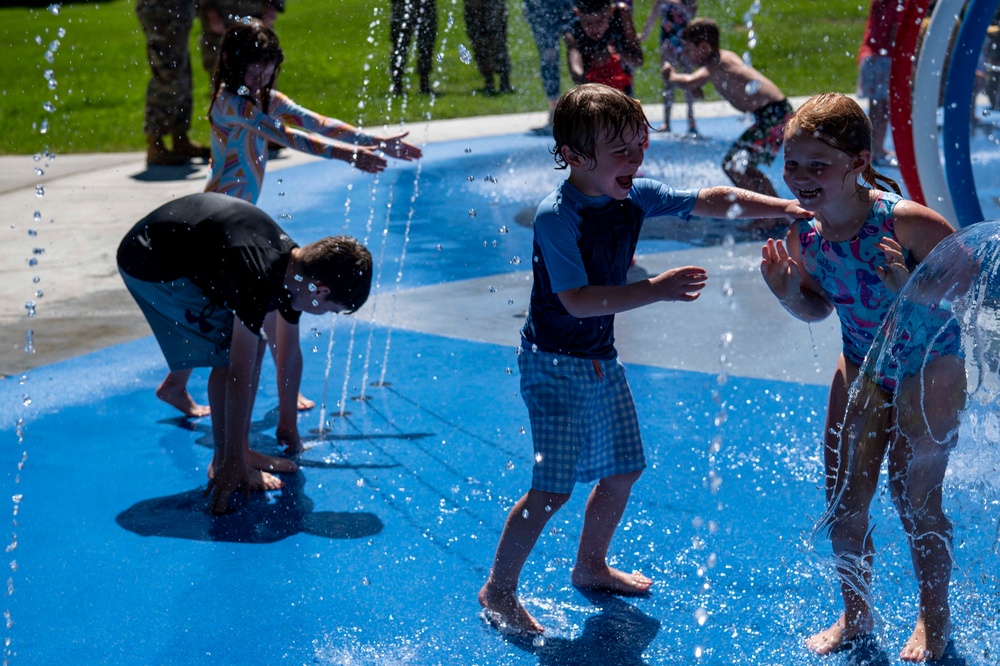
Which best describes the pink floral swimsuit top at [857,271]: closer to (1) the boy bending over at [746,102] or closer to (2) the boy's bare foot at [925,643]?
(2) the boy's bare foot at [925,643]

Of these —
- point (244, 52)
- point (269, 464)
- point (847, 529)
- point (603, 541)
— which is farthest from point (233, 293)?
point (847, 529)

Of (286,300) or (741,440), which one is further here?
(741,440)

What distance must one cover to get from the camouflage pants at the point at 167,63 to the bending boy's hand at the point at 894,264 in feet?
24.7

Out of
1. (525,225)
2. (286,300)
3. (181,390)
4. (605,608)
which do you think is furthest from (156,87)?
(605,608)

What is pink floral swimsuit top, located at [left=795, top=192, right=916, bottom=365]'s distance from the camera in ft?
8.31

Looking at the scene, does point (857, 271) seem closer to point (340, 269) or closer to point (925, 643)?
point (925, 643)

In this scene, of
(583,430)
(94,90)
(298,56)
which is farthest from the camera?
(298,56)

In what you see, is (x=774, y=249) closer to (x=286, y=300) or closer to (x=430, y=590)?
(x=430, y=590)

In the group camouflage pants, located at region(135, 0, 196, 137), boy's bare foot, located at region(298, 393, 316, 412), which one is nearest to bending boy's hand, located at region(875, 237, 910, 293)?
boy's bare foot, located at region(298, 393, 316, 412)

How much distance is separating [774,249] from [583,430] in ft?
2.08

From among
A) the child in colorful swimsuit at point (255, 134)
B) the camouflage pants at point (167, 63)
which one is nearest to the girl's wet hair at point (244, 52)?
the child in colorful swimsuit at point (255, 134)

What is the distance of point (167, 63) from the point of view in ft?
29.3

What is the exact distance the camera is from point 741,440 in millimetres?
3863

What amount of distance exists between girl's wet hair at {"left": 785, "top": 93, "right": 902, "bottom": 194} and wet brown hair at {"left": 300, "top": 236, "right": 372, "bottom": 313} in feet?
4.59
